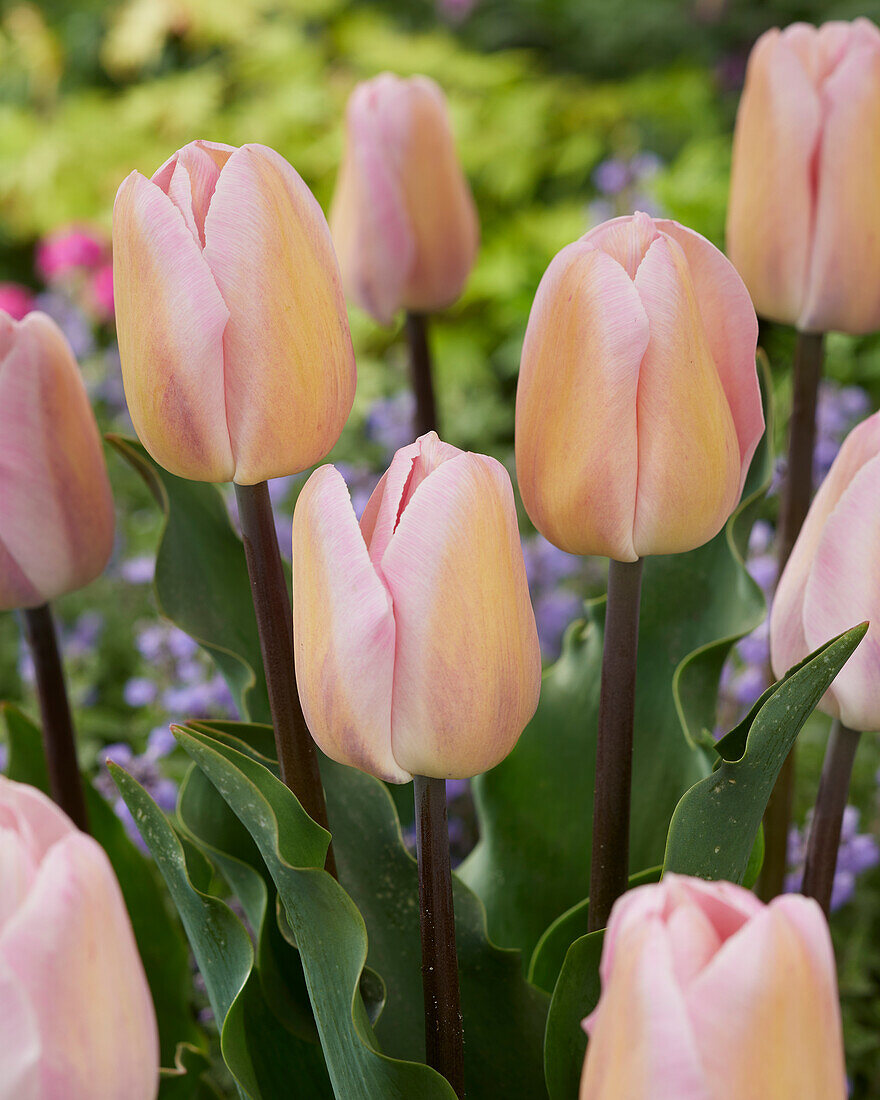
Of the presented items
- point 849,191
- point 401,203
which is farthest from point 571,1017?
point 401,203

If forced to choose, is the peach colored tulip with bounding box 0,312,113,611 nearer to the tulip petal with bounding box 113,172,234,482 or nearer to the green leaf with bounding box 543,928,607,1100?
the tulip petal with bounding box 113,172,234,482

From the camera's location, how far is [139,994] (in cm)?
27

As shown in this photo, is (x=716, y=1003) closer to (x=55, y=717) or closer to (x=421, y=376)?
(x=55, y=717)

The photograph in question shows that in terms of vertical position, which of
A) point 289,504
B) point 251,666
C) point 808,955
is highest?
point 808,955

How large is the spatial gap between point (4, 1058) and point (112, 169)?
115 inches

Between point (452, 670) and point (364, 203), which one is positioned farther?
point (364, 203)

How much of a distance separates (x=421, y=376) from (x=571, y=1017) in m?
0.46

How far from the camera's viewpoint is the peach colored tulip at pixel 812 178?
1.73ft

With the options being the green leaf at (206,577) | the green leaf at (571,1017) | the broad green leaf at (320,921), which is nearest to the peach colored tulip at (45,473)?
the green leaf at (206,577)

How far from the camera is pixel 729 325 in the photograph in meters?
0.38

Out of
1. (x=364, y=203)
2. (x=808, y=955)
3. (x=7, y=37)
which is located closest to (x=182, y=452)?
(x=808, y=955)

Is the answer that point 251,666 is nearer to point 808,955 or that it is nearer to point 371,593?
point 371,593

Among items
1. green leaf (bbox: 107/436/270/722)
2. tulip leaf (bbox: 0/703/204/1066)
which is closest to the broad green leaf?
green leaf (bbox: 107/436/270/722)

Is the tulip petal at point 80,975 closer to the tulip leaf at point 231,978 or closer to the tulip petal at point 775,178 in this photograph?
the tulip leaf at point 231,978
